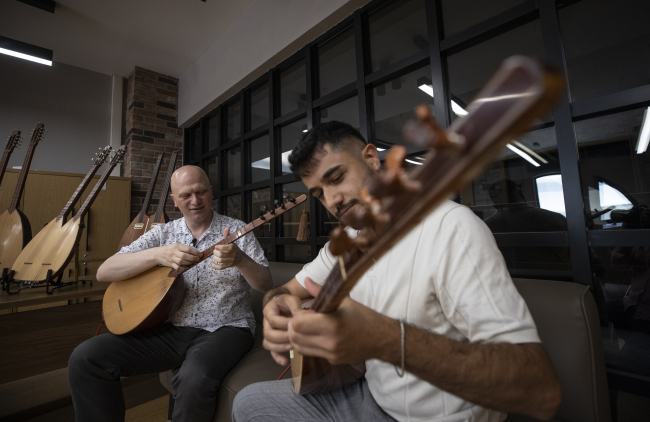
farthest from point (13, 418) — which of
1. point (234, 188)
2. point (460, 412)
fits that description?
point (460, 412)

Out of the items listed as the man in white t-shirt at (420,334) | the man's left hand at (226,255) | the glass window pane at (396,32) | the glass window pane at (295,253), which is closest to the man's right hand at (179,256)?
the man's left hand at (226,255)

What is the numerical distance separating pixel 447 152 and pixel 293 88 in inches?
110

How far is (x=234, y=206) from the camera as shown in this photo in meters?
3.59

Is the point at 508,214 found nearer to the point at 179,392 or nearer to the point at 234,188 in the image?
the point at 179,392

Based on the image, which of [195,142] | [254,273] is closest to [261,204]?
[254,273]

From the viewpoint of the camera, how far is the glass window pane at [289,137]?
9.03ft

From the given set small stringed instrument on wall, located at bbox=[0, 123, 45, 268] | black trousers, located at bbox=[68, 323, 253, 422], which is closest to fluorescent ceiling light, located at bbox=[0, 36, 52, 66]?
small stringed instrument on wall, located at bbox=[0, 123, 45, 268]

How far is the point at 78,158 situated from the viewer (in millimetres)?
4027

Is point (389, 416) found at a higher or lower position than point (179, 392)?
higher

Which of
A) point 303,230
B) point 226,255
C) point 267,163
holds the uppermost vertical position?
point 267,163

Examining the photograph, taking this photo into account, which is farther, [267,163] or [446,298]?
[267,163]

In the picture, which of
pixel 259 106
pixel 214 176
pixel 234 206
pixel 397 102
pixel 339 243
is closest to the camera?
pixel 339 243

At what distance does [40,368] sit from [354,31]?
134 inches

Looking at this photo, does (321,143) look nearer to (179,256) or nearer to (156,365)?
(179,256)
